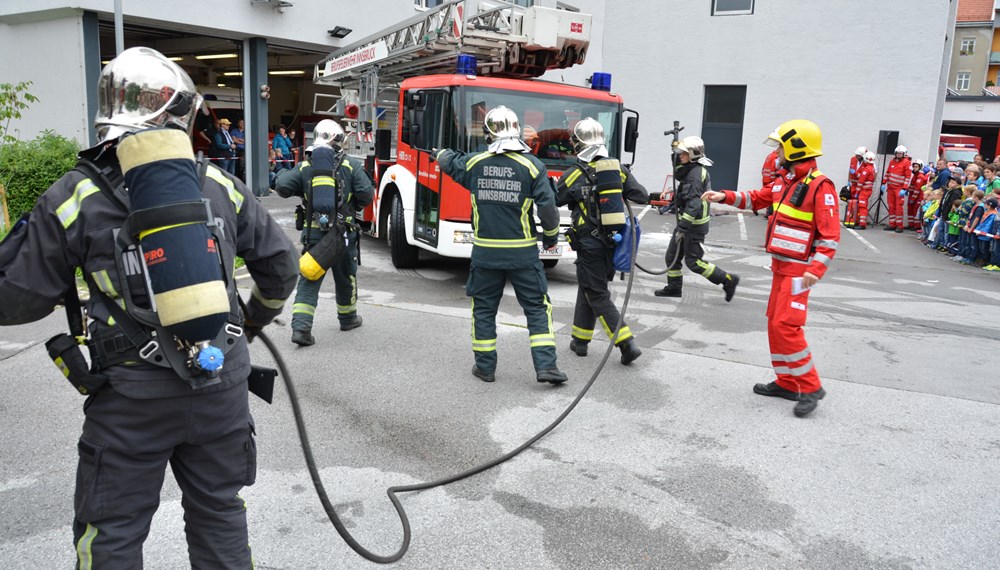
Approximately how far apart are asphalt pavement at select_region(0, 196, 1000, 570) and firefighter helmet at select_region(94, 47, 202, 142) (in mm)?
1838

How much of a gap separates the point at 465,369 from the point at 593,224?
1523 millimetres

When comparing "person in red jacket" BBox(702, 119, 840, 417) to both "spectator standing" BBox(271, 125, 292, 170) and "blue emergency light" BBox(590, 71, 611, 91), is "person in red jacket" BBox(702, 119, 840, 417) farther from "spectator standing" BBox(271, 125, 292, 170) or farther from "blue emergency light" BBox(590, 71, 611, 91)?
"spectator standing" BBox(271, 125, 292, 170)

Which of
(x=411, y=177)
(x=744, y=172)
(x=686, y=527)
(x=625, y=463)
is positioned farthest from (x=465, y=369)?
(x=744, y=172)

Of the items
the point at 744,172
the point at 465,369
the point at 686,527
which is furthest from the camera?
the point at 744,172

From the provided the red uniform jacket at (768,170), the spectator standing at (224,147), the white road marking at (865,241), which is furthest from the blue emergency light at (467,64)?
the red uniform jacket at (768,170)

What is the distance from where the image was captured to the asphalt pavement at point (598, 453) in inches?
133

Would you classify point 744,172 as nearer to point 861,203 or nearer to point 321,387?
point 861,203

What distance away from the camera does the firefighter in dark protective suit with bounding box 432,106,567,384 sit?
554 cm

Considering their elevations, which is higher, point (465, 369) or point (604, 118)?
point (604, 118)

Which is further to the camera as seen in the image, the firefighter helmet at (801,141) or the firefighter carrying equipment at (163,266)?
the firefighter helmet at (801,141)

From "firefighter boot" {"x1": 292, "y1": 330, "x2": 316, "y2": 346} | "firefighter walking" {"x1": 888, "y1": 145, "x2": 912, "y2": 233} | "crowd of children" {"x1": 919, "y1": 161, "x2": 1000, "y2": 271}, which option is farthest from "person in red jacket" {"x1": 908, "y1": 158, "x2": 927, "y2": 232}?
"firefighter boot" {"x1": 292, "y1": 330, "x2": 316, "y2": 346}

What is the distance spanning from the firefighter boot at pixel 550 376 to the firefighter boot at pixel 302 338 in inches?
80.7

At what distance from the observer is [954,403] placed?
5.50 m

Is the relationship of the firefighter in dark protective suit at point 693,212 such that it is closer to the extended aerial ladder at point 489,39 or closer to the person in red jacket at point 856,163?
the extended aerial ladder at point 489,39
